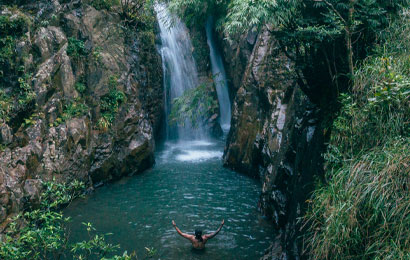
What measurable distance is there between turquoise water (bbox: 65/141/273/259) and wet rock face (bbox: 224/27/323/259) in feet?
2.15

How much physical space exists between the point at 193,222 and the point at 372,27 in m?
6.23

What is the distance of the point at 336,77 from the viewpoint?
5730mm

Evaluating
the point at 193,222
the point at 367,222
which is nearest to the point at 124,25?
the point at 193,222

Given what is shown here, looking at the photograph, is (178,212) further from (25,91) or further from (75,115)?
(25,91)

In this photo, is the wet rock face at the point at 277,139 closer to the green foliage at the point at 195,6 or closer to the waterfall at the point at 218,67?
the green foliage at the point at 195,6

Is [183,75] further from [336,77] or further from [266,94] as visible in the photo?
[336,77]

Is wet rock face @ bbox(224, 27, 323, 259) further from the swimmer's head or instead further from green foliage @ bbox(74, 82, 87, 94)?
green foliage @ bbox(74, 82, 87, 94)

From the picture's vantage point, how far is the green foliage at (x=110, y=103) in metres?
11.3

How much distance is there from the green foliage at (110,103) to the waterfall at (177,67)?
21.9ft

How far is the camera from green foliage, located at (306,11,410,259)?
140 inches

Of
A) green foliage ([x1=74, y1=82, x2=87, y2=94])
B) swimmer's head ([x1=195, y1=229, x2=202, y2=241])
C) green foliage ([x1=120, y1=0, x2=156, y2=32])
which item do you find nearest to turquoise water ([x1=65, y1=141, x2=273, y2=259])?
swimmer's head ([x1=195, y1=229, x2=202, y2=241])

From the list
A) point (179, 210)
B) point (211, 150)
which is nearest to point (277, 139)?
point (179, 210)

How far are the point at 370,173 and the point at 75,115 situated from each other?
29.3ft

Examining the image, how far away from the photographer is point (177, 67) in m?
19.2
